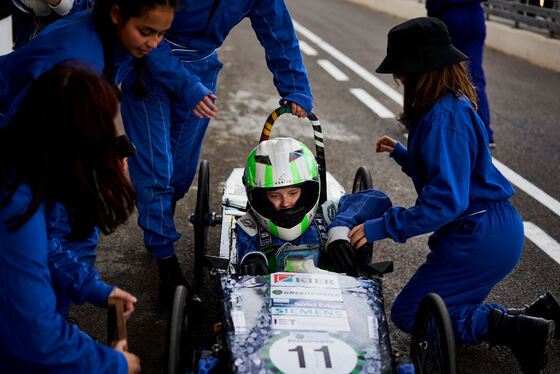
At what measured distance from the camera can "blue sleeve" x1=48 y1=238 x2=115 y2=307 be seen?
2.43 meters

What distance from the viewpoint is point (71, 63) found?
83.8 inches

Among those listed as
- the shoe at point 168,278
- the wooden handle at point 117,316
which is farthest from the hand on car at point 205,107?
the wooden handle at point 117,316

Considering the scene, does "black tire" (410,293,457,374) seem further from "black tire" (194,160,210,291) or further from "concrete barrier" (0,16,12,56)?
"concrete barrier" (0,16,12,56)

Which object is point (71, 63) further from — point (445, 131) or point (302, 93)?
point (302, 93)

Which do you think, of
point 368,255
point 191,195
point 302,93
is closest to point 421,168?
point 368,255

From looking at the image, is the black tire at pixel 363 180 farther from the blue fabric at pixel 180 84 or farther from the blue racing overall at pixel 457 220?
the blue racing overall at pixel 457 220

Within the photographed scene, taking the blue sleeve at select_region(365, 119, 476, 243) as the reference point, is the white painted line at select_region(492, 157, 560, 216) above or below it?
below

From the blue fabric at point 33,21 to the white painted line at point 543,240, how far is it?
11.8 feet

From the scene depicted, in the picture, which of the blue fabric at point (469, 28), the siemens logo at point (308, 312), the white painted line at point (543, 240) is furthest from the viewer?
the blue fabric at point (469, 28)

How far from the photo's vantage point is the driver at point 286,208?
3.47 m

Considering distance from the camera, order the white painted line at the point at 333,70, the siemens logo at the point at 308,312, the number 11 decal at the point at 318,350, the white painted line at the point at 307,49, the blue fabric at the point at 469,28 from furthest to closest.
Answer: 1. the white painted line at the point at 307,49
2. the white painted line at the point at 333,70
3. the blue fabric at the point at 469,28
4. the siemens logo at the point at 308,312
5. the number 11 decal at the point at 318,350

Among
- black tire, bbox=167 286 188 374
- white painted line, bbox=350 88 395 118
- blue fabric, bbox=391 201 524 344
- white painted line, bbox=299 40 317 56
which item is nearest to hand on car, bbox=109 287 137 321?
black tire, bbox=167 286 188 374

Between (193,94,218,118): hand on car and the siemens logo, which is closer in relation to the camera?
the siemens logo

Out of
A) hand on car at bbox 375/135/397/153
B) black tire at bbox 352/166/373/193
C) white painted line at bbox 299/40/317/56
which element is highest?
hand on car at bbox 375/135/397/153
